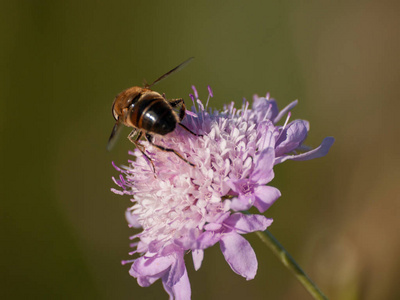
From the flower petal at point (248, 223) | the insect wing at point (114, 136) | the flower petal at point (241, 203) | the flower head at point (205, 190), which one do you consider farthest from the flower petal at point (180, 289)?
the insect wing at point (114, 136)

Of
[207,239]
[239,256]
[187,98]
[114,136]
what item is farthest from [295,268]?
[187,98]

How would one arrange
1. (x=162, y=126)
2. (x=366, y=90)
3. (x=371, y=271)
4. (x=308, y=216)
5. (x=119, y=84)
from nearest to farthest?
(x=162, y=126), (x=371, y=271), (x=308, y=216), (x=366, y=90), (x=119, y=84)

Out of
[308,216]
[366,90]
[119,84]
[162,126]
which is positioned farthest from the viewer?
[119,84]

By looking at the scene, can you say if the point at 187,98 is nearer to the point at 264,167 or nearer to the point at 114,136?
the point at 114,136

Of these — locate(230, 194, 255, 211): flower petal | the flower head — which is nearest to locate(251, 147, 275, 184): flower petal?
the flower head

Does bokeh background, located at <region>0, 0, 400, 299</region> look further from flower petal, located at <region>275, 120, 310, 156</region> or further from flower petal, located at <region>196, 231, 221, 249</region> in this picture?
flower petal, located at <region>196, 231, 221, 249</region>

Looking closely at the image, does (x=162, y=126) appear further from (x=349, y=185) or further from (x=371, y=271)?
(x=349, y=185)

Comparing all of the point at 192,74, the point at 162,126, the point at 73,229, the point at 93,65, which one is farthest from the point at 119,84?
the point at 162,126
